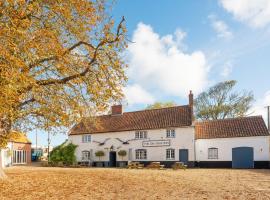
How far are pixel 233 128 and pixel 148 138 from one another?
10425 mm

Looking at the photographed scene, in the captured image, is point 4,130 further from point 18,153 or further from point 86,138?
point 18,153

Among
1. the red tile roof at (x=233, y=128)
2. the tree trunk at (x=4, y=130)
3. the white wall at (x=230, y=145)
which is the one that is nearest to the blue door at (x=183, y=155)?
the white wall at (x=230, y=145)

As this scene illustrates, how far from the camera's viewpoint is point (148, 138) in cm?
3831

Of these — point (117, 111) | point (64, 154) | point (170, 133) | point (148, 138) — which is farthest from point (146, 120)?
point (64, 154)

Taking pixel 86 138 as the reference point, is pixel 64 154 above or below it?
below

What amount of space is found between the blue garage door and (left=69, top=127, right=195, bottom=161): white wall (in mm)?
4825

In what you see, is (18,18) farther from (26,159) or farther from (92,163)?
(26,159)

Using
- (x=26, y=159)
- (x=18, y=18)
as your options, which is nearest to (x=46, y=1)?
(x=18, y=18)

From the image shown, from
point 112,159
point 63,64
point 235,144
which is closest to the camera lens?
point 63,64

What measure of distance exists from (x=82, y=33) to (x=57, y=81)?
275cm

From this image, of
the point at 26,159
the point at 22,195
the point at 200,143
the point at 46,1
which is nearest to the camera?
the point at 22,195

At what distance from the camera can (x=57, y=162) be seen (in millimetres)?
40719

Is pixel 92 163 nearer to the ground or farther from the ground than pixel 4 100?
nearer to the ground

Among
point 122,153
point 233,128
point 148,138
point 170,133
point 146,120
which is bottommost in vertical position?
point 122,153
